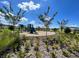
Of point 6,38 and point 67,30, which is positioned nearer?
point 6,38

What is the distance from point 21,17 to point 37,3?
442 millimetres

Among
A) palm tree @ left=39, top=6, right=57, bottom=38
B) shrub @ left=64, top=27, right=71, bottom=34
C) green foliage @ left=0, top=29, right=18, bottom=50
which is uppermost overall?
palm tree @ left=39, top=6, right=57, bottom=38

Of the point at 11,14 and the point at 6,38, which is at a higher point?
the point at 11,14

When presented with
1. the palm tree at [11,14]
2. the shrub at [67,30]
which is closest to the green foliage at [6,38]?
the palm tree at [11,14]

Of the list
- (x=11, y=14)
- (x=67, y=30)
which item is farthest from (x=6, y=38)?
Answer: (x=67, y=30)

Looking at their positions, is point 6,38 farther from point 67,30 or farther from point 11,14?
point 67,30

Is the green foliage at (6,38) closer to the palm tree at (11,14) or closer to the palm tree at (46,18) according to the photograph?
the palm tree at (11,14)

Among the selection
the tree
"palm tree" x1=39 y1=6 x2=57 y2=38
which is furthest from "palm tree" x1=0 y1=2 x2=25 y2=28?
"palm tree" x1=39 y1=6 x2=57 y2=38

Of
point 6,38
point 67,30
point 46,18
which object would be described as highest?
point 46,18

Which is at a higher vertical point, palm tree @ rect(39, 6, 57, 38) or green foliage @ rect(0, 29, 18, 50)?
palm tree @ rect(39, 6, 57, 38)

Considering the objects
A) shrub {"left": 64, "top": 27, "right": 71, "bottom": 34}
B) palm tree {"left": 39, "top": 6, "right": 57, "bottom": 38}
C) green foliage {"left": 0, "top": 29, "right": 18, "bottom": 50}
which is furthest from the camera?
shrub {"left": 64, "top": 27, "right": 71, "bottom": 34}

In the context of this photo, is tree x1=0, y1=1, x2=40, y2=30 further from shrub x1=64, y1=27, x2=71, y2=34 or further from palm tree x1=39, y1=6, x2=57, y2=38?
shrub x1=64, y1=27, x2=71, y2=34

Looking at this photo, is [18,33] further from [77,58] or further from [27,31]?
[77,58]

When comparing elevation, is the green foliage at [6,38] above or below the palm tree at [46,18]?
below
